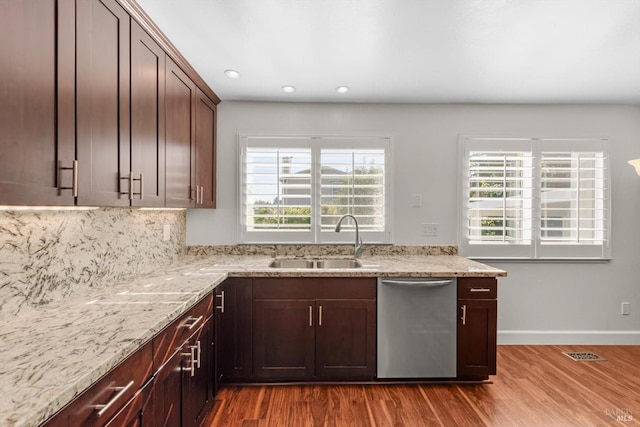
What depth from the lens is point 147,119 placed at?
186 centimetres

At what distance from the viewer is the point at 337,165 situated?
323 centimetres

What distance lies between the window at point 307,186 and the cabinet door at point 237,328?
0.81 m

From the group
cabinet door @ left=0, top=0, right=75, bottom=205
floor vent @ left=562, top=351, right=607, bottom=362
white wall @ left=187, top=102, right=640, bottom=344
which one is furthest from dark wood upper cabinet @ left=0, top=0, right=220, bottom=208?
floor vent @ left=562, top=351, right=607, bottom=362

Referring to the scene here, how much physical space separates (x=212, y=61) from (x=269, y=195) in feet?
4.12

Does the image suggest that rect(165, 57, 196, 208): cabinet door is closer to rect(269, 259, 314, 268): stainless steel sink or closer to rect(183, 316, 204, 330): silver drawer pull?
rect(183, 316, 204, 330): silver drawer pull

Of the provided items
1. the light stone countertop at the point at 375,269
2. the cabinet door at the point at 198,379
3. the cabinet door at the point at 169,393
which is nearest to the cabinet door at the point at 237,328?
the light stone countertop at the point at 375,269

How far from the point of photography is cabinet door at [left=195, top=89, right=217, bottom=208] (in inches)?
107

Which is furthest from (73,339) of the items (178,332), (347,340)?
(347,340)

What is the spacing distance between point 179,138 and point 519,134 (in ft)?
10.4

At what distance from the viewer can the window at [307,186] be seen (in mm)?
3215

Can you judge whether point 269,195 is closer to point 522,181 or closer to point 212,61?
point 212,61

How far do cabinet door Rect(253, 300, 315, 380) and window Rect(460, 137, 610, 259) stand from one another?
179 cm

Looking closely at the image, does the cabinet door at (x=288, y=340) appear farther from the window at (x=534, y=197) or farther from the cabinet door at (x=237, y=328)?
the window at (x=534, y=197)

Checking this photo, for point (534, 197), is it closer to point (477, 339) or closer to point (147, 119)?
point (477, 339)
